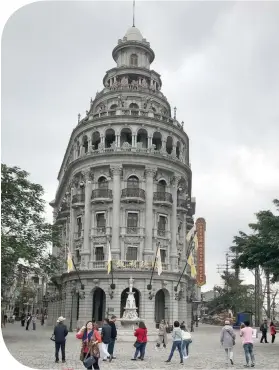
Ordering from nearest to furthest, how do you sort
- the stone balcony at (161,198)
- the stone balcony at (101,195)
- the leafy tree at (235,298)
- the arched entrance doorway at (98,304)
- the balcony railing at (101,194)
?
1. the arched entrance doorway at (98,304)
2. the stone balcony at (101,195)
3. the balcony railing at (101,194)
4. the stone balcony at (161,198)
5. the leafy tree at (235,298)

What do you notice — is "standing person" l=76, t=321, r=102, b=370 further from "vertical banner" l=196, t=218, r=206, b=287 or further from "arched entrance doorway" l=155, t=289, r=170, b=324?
"vertical banner" l=196, t=218, r=206, b=287

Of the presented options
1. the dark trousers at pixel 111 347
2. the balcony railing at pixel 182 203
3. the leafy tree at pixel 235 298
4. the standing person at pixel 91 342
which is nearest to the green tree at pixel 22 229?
the dark trousers at pixel 111 347

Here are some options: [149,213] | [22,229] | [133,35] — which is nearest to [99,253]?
[149,213]

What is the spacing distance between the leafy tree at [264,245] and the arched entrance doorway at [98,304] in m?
23.8

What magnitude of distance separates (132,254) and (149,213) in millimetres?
4206

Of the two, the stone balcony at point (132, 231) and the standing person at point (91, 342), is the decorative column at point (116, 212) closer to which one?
the stone balcony at point (132, 231)

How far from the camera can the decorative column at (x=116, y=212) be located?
47.1 metres

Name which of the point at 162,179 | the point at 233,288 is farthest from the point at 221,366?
A: the point at 233,288

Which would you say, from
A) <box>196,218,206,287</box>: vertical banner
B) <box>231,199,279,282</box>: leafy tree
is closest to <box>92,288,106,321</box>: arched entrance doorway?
<box>196,218,206,287</box>: vertical banner

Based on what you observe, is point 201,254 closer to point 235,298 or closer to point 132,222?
point 132,222

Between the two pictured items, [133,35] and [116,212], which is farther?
[133,35]

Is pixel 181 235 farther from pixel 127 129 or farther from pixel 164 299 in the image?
pixel 127 129

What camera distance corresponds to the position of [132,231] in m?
48.2

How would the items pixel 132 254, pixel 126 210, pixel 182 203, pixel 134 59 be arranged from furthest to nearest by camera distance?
pixel 134 59
pixel 182 203
pixel 126 210
pixel 132 254
